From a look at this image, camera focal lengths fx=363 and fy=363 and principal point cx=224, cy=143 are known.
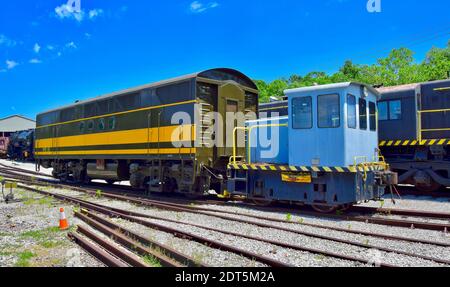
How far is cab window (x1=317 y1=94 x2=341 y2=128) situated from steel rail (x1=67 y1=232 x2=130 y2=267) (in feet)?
19.0

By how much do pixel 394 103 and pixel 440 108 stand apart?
1498 mm

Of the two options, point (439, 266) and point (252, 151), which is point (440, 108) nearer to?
point (252, 151)

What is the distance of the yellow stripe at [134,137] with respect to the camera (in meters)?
11.6

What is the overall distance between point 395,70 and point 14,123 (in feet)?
200

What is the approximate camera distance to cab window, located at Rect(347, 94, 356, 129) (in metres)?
8.87

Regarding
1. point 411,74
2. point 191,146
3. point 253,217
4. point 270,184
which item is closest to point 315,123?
point 270,184

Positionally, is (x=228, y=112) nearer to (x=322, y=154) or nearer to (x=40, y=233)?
(x=322, y=154)

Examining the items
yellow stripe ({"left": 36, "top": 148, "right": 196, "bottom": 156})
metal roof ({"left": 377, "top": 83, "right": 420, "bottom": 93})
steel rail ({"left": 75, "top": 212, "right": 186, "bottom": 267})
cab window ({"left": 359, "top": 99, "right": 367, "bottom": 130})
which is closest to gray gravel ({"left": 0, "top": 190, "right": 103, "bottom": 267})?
steel rail ({"left": 75, "top": 212, "right": 186, "bottom": 267})

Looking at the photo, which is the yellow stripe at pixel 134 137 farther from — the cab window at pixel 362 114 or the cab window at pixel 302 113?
the cab window at pixel 362 114

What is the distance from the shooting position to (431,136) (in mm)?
12875

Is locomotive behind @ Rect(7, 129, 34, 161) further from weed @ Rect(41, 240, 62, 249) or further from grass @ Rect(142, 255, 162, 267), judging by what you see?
grass @ Rect(142, 255, 162, 267)

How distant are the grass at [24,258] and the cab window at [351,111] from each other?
7276mm

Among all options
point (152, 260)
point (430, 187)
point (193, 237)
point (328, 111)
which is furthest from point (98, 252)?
point (430, 187)
